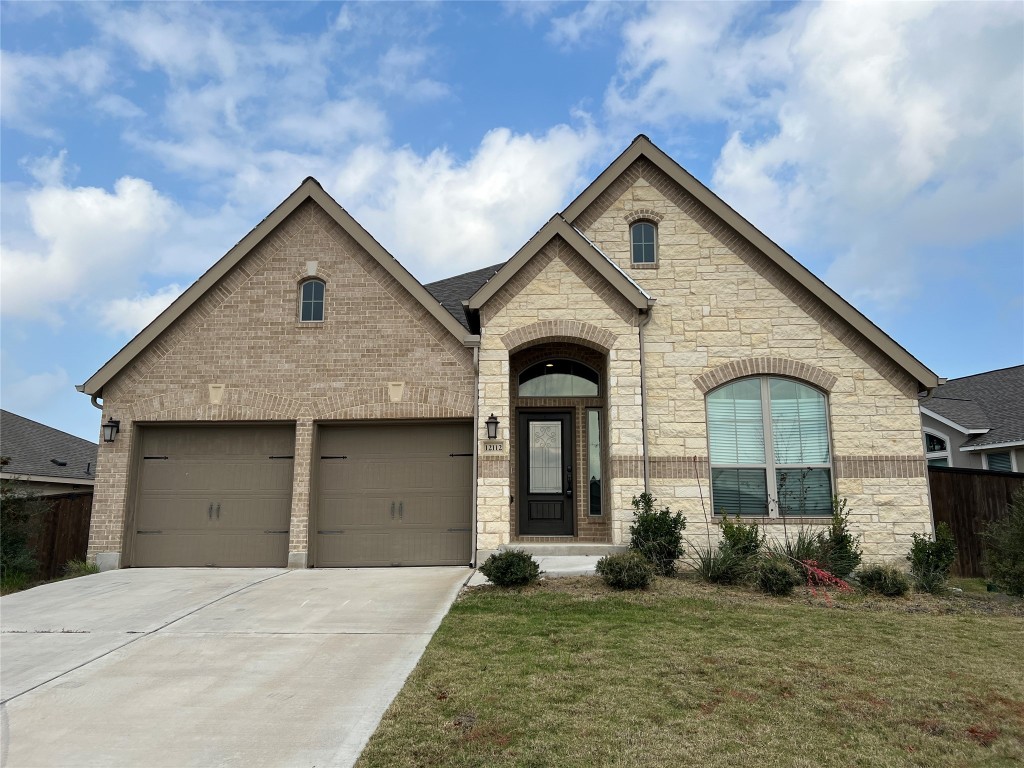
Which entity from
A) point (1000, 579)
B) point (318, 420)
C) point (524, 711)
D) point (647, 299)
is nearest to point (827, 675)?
point (524, 711)

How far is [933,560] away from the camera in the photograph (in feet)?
34.1

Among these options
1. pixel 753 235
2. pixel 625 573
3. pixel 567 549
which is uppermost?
pixel 753 235

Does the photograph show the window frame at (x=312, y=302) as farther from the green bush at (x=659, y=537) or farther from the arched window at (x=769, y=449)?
the arched window at (x=769, y=449)

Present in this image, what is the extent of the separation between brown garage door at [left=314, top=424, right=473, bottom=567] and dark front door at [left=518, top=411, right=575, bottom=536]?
4.19 ft

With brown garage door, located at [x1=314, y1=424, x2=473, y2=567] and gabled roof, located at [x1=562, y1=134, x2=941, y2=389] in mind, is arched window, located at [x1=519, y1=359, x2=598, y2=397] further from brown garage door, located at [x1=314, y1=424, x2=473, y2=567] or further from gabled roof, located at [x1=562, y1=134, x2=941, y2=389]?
gabled roof, located at [x1=562, y1=134, x2=941, y2=389]

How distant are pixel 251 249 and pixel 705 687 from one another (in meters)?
10.5

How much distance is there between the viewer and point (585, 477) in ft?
42.1

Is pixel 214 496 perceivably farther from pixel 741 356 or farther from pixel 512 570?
pixel 741 356

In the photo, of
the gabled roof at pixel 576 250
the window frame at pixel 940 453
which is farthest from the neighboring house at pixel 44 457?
the window frame at pixel 940 453

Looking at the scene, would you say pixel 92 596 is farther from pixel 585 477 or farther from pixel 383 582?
pixel 585 477

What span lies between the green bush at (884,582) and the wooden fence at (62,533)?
42.6ft

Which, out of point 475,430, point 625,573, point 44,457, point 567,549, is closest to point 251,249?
point 475,430

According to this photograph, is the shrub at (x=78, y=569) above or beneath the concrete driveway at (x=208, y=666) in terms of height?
above

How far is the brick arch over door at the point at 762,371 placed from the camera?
11852 millimetres
